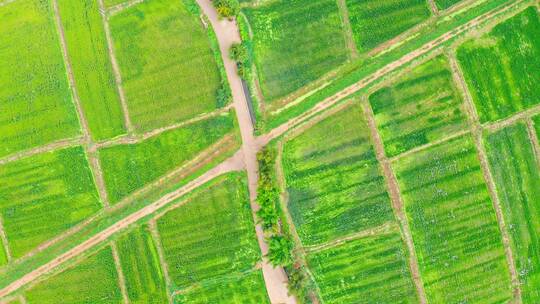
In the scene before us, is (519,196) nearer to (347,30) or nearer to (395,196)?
(395,196)

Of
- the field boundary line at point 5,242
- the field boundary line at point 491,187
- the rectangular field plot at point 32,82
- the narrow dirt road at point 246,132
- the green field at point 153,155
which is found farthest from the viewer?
the rectangular field plot at point 32,82

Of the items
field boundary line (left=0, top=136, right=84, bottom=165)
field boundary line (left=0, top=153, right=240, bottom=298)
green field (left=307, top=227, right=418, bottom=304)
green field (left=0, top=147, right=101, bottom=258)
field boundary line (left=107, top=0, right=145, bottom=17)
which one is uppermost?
field boundary line (left=107, top=0, right=145, bottom=17)

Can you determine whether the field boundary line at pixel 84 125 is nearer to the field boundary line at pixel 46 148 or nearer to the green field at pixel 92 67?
the green field at pixel 92 67

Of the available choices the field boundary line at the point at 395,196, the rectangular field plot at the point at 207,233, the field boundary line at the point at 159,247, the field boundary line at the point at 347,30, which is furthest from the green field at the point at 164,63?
the field boundary line at the point at 395,196

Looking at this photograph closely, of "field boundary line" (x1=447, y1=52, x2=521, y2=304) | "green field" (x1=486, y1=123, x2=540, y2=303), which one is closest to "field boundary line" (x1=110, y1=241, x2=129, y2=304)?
"field boundary line" (x1=447, y1=52, x2=521, y2=304)

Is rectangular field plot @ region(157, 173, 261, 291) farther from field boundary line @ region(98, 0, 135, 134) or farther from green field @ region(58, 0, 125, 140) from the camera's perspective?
field boundary line @ region(98, 0, 135, 134)

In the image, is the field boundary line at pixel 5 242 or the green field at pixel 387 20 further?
the field boundary line at pixel 5 242
